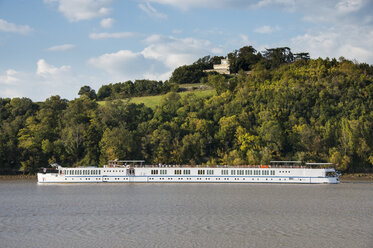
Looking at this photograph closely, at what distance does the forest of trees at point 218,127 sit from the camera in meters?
86.9

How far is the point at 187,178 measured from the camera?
71.5 metres

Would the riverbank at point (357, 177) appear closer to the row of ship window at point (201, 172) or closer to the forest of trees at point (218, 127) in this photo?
the forest of trees at point (218, 127)

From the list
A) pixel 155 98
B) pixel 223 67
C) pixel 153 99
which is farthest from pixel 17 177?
pixel 223 67

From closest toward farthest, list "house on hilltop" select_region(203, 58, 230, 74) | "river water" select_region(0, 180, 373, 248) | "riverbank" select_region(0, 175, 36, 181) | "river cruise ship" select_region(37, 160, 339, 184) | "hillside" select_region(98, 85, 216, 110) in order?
"river water" select_region(0, 180, 373, 248) < "river cruise ship" select_region(37, 160, 339, 184) < "riverbank" select_region(0, 175, 36, 181) < "hillside" select_region(98, 85, 216, 110) < "house on hilltop" select_region(203, 58, 230, 74)

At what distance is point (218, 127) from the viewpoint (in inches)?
3770

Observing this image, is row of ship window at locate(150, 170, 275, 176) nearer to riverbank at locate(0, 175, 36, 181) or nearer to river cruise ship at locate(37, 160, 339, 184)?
river cruise ship at locate(37, 160, 339, 184)

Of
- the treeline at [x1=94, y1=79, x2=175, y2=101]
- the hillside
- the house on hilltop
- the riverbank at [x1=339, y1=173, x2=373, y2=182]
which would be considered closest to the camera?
the riverbank at [x1=339, y1=173, x2=373, y2=182]

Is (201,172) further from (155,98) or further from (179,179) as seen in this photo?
(155,98)

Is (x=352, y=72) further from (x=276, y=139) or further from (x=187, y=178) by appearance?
(x=187, y=178)

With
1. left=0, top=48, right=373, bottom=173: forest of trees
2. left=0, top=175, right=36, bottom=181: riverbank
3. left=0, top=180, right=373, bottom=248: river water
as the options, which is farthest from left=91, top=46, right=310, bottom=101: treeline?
left=0, top=180, right=373, bottom=248: river water

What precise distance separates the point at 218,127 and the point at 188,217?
55.2 m

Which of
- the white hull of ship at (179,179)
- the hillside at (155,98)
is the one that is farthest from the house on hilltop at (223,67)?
the white hull of ship at (179,179)

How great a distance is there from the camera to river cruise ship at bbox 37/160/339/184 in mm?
69125

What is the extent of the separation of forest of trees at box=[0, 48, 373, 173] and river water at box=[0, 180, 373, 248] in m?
24.2
